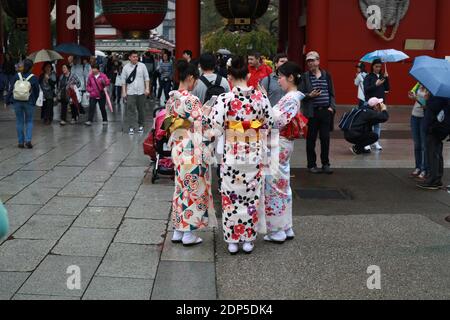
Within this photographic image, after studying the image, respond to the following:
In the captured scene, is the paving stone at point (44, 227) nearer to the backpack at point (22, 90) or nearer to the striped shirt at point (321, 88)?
the striped shirt at point (321, 88)

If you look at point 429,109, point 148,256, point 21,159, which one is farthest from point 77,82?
point 148,256

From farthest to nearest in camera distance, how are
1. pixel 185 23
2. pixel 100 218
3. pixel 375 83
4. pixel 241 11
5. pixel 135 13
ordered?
pixel 135 13 < pixel 241 11 < pixel 185 23 < pixel 375 83 < pixel 100 218

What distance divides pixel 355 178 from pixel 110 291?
5313 millimetres

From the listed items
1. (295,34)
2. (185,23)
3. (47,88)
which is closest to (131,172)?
(47,88)

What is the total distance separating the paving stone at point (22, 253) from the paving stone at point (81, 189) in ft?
6.46

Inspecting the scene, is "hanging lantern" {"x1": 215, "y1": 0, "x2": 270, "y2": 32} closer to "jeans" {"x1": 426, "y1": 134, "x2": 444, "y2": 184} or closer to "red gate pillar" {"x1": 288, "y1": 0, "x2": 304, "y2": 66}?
"red gate pillar" {"x1": 288, "y1": 0, "x2": 304, "y2": 66}

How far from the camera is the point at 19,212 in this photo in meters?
6.76

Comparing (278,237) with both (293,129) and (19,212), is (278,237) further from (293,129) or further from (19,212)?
(19,212)

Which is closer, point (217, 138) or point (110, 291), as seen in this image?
point (110, 291)

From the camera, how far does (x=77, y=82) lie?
1540 cm

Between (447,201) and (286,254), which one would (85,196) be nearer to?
(286,254)

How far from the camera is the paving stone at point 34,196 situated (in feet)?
23.9

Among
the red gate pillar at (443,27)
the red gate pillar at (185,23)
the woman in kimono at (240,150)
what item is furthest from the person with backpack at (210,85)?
the red gate pillar at (443,27)

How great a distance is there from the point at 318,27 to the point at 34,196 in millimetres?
12469
